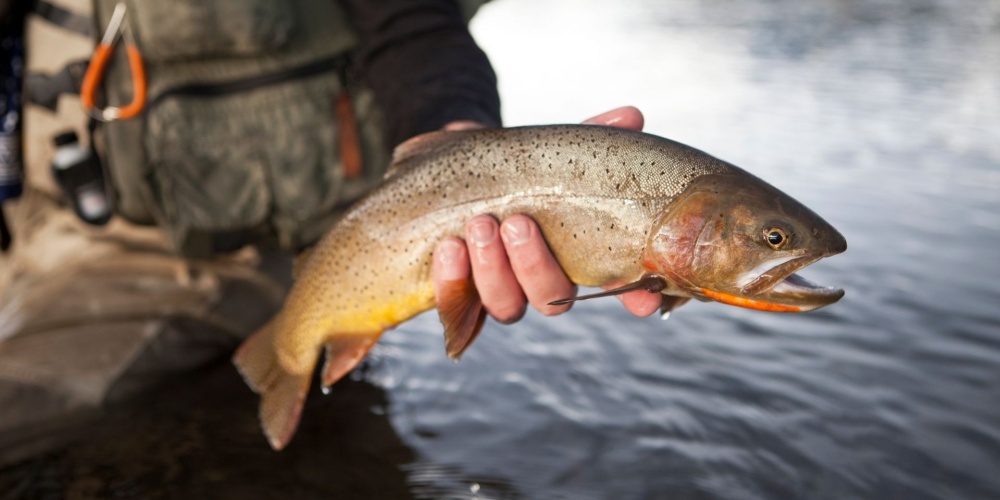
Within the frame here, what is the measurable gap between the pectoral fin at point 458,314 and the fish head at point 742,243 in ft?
1.94

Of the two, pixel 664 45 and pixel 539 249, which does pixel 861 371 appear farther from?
pixel 664 45

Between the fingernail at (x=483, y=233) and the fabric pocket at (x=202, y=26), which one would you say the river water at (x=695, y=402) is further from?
the fabric pocket at (x=202, y=26)

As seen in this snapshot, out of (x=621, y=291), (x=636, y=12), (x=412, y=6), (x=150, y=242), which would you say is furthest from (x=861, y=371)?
(x=636, y=12)

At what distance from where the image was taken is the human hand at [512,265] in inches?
87.0

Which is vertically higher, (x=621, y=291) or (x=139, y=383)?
(x=621, y=291)

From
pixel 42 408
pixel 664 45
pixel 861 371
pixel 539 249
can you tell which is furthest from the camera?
pixel 664 45

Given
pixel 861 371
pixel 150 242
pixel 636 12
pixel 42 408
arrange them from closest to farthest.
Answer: pixel 42 408, pixel 861 371, pixel 150 242, pixel 636 12

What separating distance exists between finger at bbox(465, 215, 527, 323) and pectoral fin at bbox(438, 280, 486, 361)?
39mm

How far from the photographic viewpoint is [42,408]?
3311mm

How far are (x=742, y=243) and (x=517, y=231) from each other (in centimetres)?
58

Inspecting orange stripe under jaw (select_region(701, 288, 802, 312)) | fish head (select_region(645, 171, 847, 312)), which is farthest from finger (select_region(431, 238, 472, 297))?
orange stripe under jaw (select_region(701, 288, 802, 312))

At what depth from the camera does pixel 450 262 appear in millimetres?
2277

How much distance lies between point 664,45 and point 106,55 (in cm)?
1316

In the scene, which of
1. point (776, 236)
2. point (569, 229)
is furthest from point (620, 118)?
point (776, 236)
